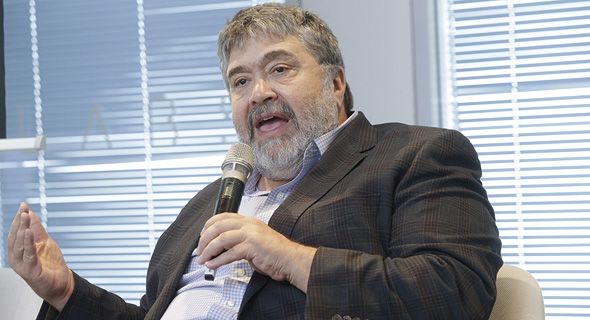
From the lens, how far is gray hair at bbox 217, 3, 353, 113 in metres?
1.92

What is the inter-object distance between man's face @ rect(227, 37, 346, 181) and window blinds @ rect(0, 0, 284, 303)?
4.85 ft

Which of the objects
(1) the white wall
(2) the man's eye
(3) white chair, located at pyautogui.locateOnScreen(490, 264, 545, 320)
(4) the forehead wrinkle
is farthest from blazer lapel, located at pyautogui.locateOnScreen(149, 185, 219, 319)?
(1) the white wall

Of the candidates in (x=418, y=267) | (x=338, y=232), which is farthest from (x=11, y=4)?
(x=418, y=267)

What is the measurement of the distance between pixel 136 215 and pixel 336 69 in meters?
1.89

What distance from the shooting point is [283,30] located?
6.29ft

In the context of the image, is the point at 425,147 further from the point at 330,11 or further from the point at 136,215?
the point at 136,215

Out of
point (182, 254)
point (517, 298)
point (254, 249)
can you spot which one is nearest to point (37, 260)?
point (182, 254)

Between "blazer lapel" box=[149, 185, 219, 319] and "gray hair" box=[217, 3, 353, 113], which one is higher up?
"gray hair" box=[217, 3, 353, 113]

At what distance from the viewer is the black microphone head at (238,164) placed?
1.52 meters

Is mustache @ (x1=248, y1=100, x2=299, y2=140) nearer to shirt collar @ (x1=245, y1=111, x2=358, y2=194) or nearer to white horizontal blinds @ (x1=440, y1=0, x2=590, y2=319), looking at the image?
shirt collar @ (x1=245, y1=111, x2=358, y2=194)

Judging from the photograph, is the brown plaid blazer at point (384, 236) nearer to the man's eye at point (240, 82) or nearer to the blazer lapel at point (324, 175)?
the blazer lapel at point (324, 175)

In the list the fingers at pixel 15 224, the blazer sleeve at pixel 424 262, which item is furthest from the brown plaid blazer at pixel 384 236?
the fingers at pixel 15 224

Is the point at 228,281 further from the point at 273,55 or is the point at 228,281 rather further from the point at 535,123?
the point at 535,123

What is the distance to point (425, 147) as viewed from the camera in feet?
5.27
